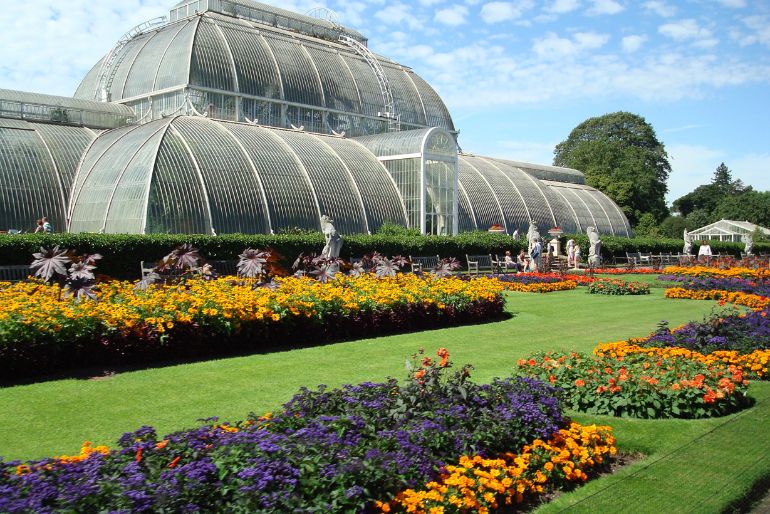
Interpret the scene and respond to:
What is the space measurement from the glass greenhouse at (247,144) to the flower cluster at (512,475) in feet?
74.6

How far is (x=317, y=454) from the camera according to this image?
5164 millimetres

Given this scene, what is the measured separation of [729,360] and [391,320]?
6.54 metres

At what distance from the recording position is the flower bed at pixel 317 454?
14.8 ft

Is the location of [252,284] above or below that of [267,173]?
below

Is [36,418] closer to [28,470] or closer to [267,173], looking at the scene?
[28,470]

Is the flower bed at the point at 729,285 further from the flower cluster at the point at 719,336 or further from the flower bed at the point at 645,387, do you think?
the flower bed at the point at 645,387

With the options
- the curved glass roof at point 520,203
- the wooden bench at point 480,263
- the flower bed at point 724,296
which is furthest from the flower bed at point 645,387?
the curved glass roof at point 520,203

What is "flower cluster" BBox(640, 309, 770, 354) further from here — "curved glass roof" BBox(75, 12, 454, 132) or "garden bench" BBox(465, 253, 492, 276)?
"curved glass roof" BBox(75, 12, 454, 132)

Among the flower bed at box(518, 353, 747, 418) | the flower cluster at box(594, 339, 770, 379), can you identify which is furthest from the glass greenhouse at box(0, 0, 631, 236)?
the flower bed at box(518, 353, 747, 418)

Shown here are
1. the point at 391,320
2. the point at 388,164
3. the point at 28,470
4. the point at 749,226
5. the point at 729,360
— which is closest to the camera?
the point at 28,470

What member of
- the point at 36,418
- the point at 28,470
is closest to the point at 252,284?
the point at 36,418

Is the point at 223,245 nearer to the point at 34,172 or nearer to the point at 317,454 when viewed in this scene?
the point at 34,172

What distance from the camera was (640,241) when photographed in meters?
48.8

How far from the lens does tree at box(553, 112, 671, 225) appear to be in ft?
238
